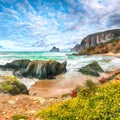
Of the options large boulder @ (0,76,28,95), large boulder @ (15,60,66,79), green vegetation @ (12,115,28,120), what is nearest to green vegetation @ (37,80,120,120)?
green vegetation @ (12,115,28,120)

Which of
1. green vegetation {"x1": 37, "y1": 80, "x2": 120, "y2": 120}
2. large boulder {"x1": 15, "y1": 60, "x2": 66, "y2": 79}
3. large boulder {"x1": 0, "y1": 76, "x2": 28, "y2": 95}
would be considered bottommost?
large boulder {"x1": 15, "y1": 60, "x2": 66, "y2": 79}

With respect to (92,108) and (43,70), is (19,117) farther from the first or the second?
(43,70)

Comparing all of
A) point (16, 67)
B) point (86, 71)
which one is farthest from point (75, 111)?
point (16, 67)

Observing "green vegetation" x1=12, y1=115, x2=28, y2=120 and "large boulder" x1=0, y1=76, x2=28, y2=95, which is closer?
"green vegetation" x1=12, y1=115, x2=28, y2=120

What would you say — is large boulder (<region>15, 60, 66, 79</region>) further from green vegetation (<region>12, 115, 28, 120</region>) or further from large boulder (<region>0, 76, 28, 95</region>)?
green vegetation (<region>12, 115, 28, 120</region>)

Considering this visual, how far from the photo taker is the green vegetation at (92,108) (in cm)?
434

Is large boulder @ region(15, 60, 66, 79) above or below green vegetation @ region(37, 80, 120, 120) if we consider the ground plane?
below

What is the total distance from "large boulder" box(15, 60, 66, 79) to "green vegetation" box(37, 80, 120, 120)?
2265 centimetres

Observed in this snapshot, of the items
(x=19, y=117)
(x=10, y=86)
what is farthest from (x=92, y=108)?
(x=10, y=86)

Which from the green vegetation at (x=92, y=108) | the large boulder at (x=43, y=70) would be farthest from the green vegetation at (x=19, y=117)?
the large boulder at (x=43, y=70)

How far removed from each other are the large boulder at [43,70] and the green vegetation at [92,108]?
74.3ft

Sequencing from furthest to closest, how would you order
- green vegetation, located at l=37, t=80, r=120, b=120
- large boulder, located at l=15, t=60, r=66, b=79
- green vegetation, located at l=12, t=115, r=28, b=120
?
1. large boulder, located at l=15, t=60, r=66, b=79
2. green vegetation, located at l=12, t=115, r=28, b=120
3. green vegetation, located at l=37, t=80, r=120, b=120

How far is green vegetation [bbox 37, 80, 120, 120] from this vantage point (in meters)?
4.34

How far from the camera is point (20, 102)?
9.27m
